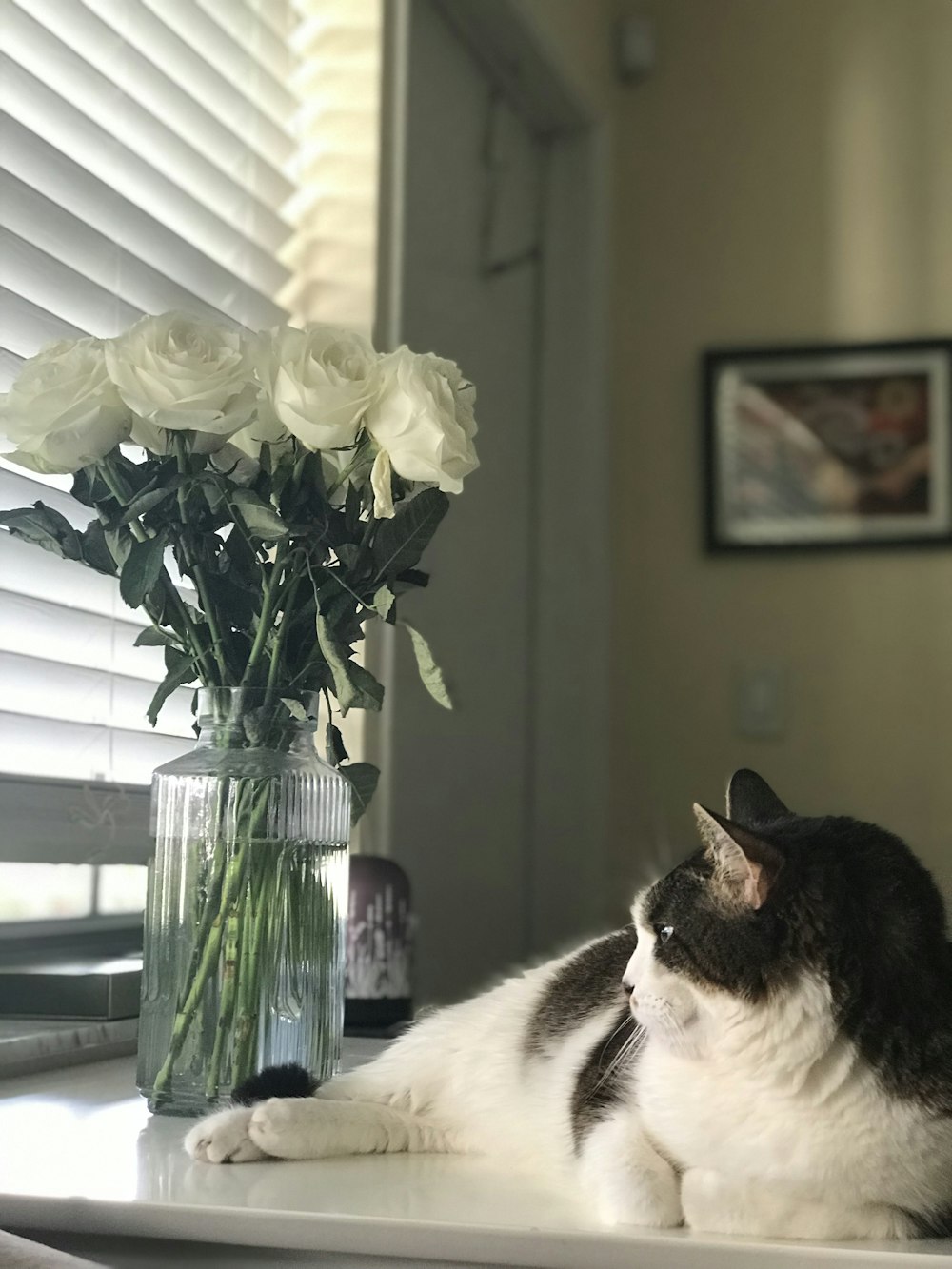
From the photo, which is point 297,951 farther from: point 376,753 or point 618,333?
point 618,333

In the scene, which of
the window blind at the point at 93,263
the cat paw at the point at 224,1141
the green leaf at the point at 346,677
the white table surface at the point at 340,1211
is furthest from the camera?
the window blind at the point at 93,263

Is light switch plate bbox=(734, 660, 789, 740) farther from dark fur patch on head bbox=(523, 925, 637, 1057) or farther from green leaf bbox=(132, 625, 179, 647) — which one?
green leaf bbox=(132, 625, 179, 647)

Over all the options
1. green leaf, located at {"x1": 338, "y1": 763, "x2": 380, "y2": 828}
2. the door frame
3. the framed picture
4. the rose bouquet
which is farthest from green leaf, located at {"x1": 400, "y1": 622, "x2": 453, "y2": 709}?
the framed picture

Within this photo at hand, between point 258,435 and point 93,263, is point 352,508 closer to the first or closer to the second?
point 258,435

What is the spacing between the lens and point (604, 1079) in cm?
86

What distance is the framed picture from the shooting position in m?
2.40

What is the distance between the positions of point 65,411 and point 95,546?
0.33 ft

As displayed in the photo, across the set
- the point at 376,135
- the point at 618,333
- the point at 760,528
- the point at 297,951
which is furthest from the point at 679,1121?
the point at 618,333

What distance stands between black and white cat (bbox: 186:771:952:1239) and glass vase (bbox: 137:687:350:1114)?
0.15 feet

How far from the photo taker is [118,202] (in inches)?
54.4

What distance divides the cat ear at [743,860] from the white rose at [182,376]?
0.37 m

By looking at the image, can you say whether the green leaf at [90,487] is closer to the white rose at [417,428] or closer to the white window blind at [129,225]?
the white rose at [417,428]

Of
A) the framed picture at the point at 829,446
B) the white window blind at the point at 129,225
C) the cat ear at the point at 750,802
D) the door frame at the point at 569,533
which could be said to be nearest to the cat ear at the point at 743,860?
the cat ear at the point at 750,802

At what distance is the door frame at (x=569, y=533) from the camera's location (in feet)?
7.94
